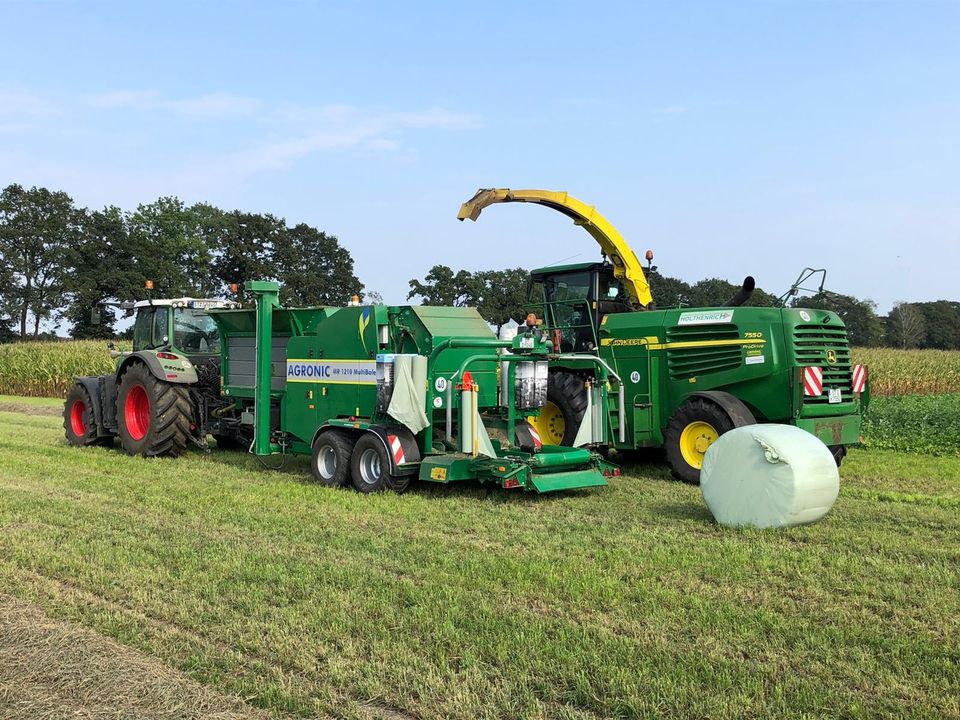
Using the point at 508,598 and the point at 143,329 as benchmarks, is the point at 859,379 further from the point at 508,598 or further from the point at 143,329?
the point at 143,329

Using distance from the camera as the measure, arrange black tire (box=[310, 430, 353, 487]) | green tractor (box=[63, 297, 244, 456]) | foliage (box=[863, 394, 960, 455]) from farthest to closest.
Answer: foliage (box=[863, 394, 960, 455]), green tractor (box=[63, 297, 244, 456]), black tire (box=[310, 430, 353, 487])

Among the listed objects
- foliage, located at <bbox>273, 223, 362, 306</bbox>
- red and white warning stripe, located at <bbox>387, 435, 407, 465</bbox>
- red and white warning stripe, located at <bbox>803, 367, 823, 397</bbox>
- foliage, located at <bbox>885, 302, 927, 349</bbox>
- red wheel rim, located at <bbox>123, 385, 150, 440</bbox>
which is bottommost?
red and white warning stripe, located at <bbox>387, 435, 407, 465</bbox>

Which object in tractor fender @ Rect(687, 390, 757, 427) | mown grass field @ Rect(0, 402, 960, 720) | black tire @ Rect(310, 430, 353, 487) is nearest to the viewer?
mown grass field @ Rect(0, 402, 960, 720)

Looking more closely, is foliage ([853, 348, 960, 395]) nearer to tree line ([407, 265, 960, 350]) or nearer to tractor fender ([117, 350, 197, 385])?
tree line ([407, 265, 960, 350])

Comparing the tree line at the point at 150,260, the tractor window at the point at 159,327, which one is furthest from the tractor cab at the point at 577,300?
the tree line at the point at 150,260

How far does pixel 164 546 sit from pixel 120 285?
2168 inches

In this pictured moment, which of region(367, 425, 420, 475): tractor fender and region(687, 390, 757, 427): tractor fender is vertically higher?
region(687, 390, 757, 427): tractor fender

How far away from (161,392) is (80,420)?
2.77 metres

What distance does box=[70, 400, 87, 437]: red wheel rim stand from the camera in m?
12.9

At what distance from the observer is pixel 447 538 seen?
646cm

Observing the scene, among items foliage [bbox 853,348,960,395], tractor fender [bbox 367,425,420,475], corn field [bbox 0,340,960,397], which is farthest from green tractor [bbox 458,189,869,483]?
corn field [bbox 0,340,960,397]

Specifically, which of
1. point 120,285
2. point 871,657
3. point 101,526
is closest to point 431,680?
point 871,657

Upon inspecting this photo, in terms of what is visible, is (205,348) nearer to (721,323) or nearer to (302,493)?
(302,493)

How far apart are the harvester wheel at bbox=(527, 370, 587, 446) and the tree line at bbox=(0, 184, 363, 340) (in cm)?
4537
